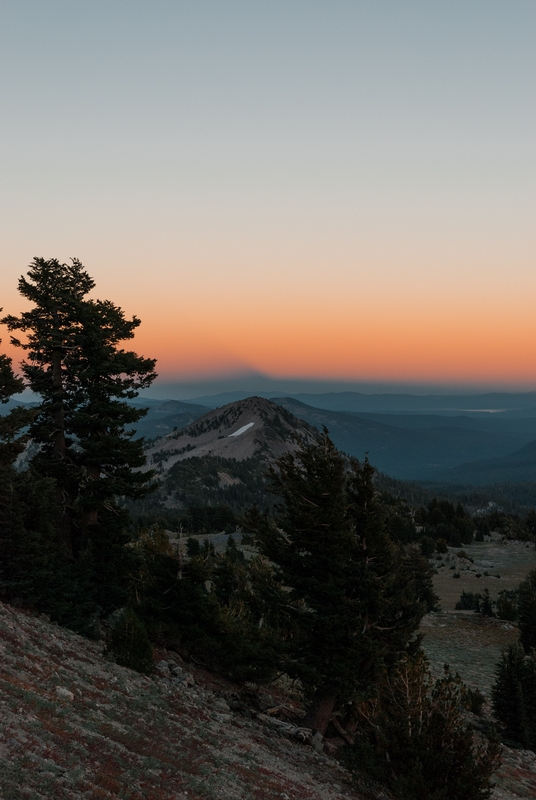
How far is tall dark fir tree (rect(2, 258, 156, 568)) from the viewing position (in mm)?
30000

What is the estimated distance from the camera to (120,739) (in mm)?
13734

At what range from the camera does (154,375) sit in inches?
1287

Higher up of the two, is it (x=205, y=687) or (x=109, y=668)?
(x=109, y=668)

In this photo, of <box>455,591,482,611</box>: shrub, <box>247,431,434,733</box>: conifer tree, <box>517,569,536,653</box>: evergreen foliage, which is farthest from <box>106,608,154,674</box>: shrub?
<box>455,591,482,611</box>: shrub

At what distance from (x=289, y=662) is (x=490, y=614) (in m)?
41.9

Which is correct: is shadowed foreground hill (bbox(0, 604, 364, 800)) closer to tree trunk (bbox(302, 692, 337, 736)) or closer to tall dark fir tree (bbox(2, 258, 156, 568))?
tree trunk (bbox(302, 692, 337, 736))

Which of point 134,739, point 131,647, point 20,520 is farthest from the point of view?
point 20,520

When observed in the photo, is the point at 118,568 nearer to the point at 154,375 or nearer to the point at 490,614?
the point at 154,375

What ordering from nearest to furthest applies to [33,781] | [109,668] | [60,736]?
[33,781] < [60,736] < [109,668]

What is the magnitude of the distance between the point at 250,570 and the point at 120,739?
1534cm

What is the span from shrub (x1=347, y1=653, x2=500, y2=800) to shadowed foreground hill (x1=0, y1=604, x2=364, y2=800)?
2.15m

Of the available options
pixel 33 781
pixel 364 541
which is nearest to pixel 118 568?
pixel 364 541

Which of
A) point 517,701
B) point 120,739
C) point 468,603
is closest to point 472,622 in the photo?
point 468,603

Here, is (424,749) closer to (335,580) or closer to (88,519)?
(335,580)
